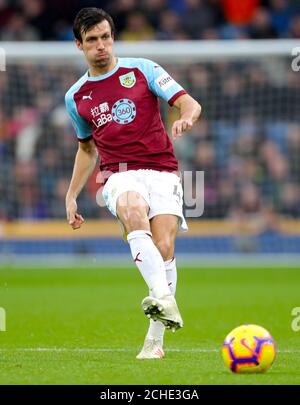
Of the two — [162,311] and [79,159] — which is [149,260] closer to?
[162,311]

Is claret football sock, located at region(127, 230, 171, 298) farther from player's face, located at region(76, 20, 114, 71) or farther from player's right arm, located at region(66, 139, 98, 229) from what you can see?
player's face, located at region(76, 20, 114, 71)

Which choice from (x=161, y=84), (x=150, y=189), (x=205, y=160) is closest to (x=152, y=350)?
(x=150, y=189)

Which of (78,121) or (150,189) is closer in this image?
(150,189)

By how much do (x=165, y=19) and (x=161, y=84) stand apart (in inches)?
578

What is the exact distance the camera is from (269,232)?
66.3ft

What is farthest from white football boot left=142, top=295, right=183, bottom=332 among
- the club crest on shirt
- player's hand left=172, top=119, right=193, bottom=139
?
the club crest on shirt

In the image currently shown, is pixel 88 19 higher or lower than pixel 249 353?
higher

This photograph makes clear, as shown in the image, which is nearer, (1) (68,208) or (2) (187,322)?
(1) (68,208)

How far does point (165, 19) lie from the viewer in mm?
22438

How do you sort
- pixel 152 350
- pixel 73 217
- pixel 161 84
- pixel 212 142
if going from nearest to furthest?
pixel 152 350, pixel 161 84, pixel 73 217, pixel 212 142

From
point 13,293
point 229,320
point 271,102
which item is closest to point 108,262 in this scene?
point 271,102

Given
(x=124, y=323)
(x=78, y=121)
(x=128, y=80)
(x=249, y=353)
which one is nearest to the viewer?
(x=249, y=353)

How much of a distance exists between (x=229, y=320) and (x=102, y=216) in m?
9.06

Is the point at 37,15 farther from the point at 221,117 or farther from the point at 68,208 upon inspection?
the point at 68,208
